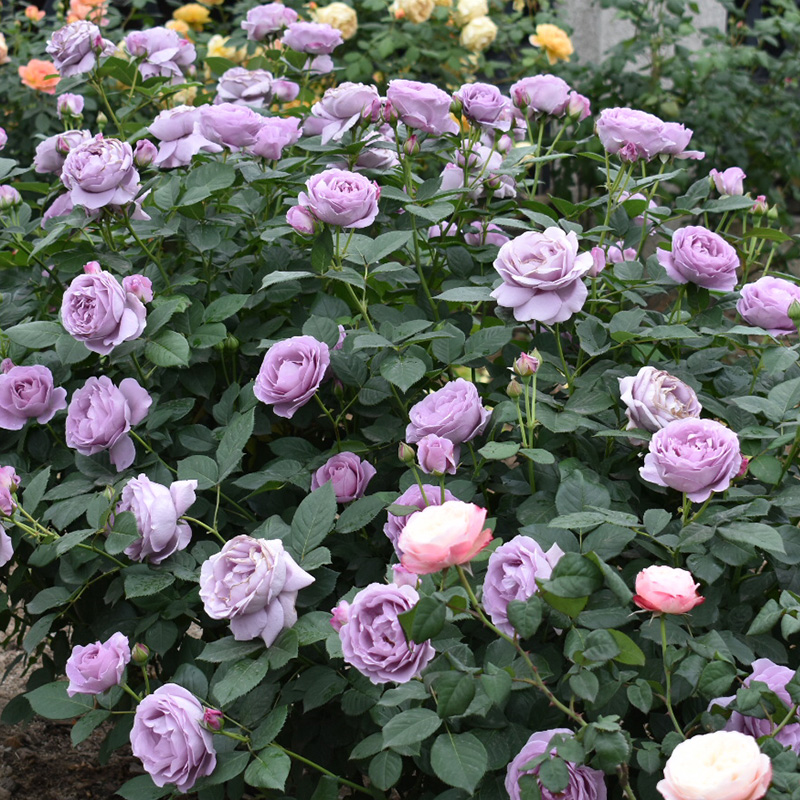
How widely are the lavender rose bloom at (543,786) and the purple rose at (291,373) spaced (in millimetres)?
545

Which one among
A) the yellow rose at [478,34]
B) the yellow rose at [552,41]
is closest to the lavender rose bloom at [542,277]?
the yellow rose at [552,41]

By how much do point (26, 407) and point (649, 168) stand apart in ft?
5.87

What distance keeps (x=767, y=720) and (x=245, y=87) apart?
1.54 m

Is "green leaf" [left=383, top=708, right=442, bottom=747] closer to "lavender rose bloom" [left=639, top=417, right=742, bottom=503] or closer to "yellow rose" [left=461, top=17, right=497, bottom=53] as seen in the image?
"lavender rose bloom" [left=639, top=417, right=742, bottom=503]

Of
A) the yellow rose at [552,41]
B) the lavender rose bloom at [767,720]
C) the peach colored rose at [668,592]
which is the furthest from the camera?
the yellow rose at [552,41]

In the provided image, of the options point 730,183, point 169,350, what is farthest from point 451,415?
point 730,183

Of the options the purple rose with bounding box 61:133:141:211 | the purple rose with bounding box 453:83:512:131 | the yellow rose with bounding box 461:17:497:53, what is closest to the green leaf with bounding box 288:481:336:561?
the purple rose with bounding box 61:133:141:211

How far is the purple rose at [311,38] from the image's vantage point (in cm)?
200

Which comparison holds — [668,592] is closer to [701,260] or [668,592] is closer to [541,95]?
[701,260]

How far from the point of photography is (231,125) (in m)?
1.62

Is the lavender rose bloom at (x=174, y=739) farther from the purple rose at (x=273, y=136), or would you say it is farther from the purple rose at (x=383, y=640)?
the purple rose at (x=273, y=136)

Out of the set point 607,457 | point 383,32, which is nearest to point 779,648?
point 607,457

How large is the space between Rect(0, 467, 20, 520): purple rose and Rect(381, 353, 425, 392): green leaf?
50cm

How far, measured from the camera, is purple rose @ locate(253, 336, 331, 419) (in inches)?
52.9
